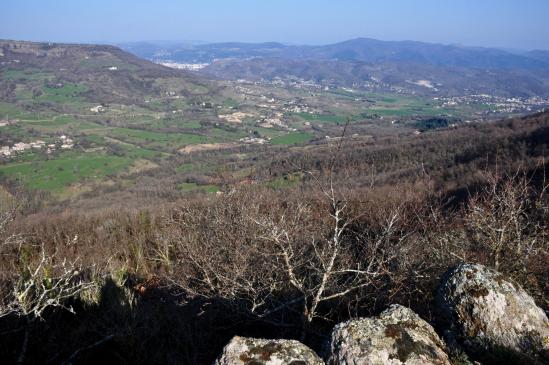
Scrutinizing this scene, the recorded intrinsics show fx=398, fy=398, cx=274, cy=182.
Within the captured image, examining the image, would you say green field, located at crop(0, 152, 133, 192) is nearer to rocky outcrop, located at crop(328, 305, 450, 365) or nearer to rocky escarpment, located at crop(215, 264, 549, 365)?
rocky escarpment, located at crop(215, 264, 549, 365)

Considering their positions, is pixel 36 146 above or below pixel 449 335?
below

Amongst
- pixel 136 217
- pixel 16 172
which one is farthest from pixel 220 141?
pixel 136 217

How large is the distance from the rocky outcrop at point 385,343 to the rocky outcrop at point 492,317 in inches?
18.6

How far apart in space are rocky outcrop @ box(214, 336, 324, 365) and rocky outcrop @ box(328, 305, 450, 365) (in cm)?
27

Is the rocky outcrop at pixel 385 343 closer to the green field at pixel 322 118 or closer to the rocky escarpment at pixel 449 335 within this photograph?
the rocky escarpment at pixel 449 335

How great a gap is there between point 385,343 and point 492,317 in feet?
4.69

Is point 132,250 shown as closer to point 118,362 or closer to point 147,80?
point 118,362

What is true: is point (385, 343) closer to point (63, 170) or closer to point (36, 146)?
point (63, 170)

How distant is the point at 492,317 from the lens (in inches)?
169

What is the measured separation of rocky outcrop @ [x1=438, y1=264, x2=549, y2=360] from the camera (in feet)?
13.5

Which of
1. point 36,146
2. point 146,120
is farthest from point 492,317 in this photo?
point 146,120

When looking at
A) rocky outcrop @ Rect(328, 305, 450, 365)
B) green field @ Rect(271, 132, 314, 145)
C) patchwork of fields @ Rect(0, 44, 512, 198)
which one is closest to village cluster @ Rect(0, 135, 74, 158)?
patchwork of fields @ Rect(0, 44, 512, 198)

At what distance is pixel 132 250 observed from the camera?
1625cm

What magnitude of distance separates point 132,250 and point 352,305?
482 inches
